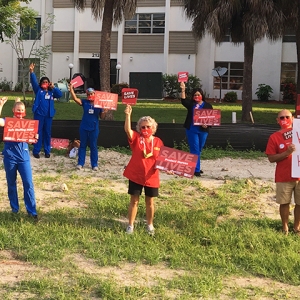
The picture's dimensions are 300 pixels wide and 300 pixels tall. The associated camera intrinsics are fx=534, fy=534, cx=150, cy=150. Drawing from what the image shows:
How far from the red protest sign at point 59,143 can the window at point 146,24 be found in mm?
26044

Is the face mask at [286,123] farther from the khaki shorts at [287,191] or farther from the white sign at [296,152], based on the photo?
the khaki shorts at [287,191]

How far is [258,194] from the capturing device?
855 cm

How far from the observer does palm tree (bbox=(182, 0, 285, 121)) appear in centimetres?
1869

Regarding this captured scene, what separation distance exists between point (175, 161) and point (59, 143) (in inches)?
269

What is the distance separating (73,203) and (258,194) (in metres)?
2.97

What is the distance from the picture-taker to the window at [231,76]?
3597cm

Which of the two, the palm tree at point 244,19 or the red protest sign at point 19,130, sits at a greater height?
the palm tree at point 244,19

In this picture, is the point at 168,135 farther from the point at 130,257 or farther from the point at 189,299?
the point at 189,299

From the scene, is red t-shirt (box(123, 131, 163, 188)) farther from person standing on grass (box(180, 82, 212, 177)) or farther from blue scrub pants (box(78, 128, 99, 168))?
blue scrub pants (box(78, 128, 99, 168))

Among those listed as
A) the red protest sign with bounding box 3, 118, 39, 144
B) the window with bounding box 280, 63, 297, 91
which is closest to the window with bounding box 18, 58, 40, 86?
the window with bounding box 280, 63, 297, 91

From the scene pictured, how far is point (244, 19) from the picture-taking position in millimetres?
19109

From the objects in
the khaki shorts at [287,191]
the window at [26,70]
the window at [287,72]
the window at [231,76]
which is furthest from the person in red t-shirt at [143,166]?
the window at [231,76]

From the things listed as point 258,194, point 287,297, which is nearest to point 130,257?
point 287,297

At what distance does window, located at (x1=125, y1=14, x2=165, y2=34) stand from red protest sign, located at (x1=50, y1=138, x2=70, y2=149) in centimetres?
2604
